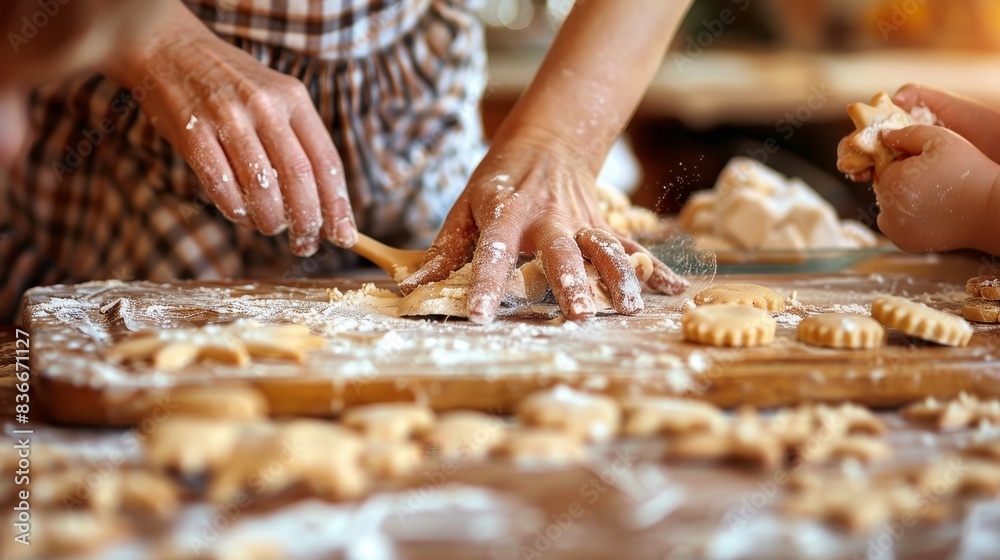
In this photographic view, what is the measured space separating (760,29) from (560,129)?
3.92m

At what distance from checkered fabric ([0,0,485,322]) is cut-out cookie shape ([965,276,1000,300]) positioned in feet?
3.48

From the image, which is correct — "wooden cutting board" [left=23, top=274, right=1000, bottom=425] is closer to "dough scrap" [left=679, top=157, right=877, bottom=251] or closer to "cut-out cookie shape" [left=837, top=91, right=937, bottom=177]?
"cut-out cookie shape" [left=837, top=91, right=937, bottom=177]

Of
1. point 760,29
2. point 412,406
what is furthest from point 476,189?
point 760,29

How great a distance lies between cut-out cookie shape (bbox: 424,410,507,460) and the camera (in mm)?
749

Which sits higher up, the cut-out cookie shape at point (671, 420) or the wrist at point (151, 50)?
the wrist at point (151, 50)

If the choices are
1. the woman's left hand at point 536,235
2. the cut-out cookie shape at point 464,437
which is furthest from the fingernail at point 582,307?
the cut-out cookie shape at point 464,437

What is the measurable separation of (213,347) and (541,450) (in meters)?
0.36

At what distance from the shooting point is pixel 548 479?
71 centimetres

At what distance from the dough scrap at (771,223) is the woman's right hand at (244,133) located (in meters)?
0.80

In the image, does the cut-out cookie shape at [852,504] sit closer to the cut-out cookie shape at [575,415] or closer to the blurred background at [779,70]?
the cut-out cookie shape at [575,415]

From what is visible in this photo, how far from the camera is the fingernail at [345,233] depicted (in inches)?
52.9

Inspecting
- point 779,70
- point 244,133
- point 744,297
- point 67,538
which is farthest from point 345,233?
point 779,70

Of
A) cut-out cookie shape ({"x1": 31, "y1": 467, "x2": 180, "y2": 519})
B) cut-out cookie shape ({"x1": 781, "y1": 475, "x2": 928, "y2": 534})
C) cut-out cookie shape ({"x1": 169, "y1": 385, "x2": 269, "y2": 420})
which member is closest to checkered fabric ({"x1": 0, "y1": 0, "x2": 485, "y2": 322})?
cut-out cookie shape ({"x1": 169, "y1": 385, "x2": 269, "y2": 420})

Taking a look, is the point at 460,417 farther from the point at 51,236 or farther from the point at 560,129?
the point at 51,236
